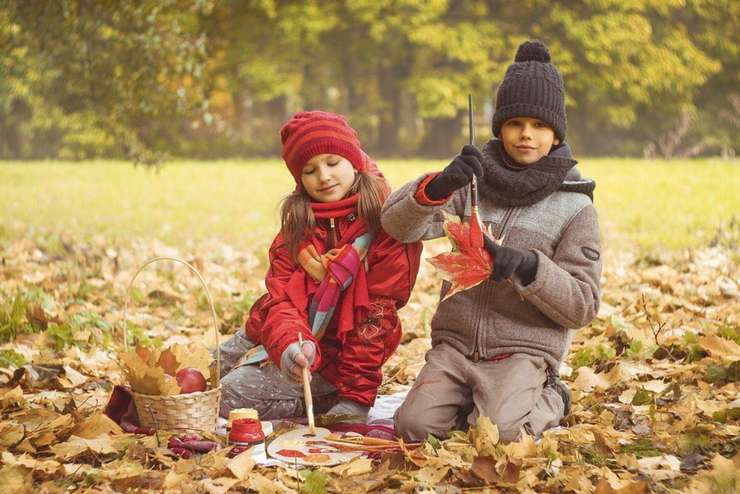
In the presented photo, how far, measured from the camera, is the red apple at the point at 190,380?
9.98 ft

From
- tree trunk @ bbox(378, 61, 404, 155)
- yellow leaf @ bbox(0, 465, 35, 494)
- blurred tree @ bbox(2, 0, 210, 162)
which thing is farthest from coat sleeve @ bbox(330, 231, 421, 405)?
tree trunk @ bbox(378, 61, 404, 155)

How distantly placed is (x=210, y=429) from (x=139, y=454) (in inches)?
11.7

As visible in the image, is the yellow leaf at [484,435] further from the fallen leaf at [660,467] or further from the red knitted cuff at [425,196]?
the red knitted cuff at [425,196]

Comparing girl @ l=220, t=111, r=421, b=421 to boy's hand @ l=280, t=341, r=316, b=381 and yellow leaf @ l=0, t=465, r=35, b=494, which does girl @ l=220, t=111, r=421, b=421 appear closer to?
boy's hand @ l=280, t=341, r=316, b=381

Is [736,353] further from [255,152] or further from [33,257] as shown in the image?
[255,152]

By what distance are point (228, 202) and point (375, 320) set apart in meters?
9.12

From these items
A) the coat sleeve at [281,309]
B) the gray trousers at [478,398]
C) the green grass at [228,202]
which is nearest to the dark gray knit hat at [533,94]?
the gray trousers at [478,398]

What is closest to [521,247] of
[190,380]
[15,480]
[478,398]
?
[478,398]

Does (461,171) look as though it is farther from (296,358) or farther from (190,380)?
(190,380)

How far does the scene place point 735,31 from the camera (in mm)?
21594

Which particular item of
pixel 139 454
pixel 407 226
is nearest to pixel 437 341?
pixel 407 226

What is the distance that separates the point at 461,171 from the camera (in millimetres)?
2859

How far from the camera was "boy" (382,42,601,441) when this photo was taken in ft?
9.83

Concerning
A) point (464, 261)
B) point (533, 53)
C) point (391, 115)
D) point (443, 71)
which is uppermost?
point (443, 71)
